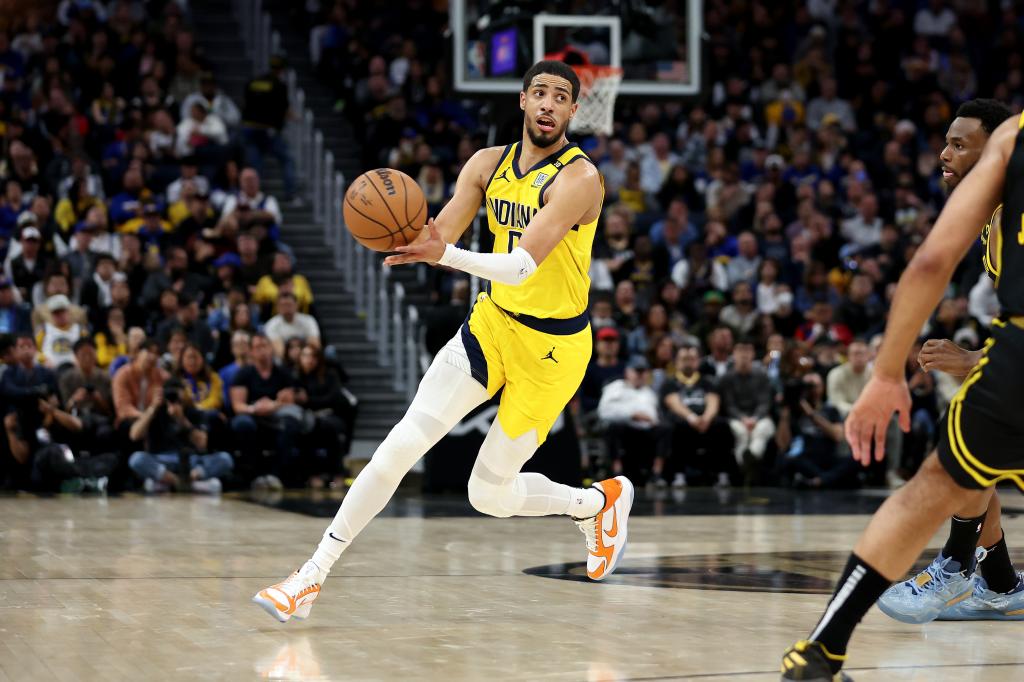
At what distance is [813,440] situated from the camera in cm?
1396

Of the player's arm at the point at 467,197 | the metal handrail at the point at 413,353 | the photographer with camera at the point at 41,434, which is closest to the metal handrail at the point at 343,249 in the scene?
the metal handrail at the point at 413,353

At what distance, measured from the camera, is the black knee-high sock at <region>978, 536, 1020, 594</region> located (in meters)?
6.02

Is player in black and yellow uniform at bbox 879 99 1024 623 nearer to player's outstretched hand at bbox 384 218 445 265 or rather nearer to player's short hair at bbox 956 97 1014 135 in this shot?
player's short hair at bbox 956 97 1014 135

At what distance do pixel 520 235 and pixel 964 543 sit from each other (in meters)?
2.15

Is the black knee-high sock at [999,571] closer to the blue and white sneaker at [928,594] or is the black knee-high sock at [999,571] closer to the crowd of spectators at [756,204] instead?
the blue and white sneaker at [928,594]

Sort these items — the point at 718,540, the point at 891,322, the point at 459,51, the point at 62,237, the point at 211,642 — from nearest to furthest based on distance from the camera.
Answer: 1. the point at 891,322
2. the point at 211,642
3. the point at 718,540
4. the point at 459,51
5. the point at 62,237

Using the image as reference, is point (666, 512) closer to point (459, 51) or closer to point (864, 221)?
point (459, 51)

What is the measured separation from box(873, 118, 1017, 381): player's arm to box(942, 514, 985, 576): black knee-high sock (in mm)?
1987

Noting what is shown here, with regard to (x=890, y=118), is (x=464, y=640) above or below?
below

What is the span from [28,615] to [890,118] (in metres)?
16.9

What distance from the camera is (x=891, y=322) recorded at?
395 centimetres

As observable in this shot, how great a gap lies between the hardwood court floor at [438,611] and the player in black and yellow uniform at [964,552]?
5.5 inches

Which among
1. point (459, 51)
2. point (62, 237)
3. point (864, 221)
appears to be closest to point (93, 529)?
point (459, 51)

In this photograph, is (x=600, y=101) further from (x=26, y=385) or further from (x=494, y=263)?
(x=494, y=263)
